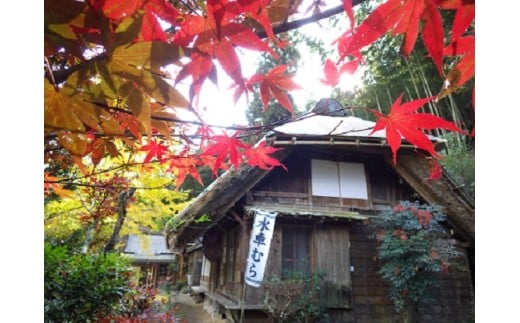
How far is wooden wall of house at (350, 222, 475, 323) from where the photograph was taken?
19.1ft

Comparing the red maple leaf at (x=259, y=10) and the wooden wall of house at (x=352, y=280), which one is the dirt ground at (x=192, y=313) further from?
the red maple leaf at (x=259, y=10)

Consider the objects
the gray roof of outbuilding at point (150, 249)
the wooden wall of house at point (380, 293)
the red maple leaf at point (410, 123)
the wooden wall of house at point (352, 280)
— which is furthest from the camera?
the gray roof of outbuilding at point (150, 249)

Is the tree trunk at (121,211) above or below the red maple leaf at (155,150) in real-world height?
below

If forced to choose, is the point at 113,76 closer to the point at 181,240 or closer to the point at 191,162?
the point at 191,162

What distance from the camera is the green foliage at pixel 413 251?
16.4 ft

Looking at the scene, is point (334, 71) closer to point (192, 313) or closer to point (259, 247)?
point (259, 247)

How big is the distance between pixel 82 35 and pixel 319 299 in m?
5.76

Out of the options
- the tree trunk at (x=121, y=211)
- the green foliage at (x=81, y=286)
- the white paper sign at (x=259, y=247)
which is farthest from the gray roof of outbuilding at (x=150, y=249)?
the green foliage at (x=81, y=286)

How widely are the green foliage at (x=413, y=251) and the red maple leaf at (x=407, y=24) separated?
16.8 feet

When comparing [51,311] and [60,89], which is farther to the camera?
[51,311]

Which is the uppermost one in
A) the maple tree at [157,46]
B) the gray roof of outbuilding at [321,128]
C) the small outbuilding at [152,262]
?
the gray roof of outbuilding at [321,128]

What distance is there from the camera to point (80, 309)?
3438 mm
